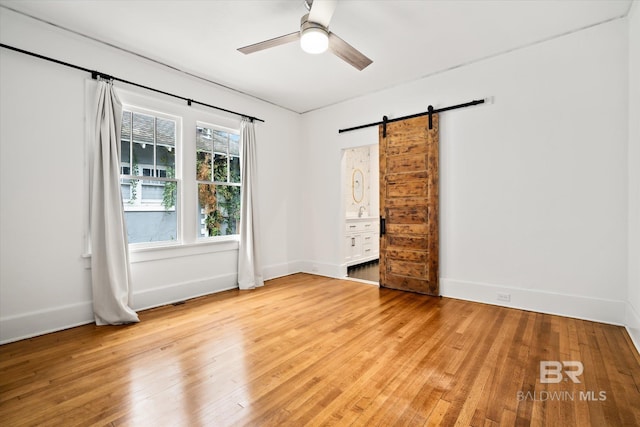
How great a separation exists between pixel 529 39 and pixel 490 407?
381 cm

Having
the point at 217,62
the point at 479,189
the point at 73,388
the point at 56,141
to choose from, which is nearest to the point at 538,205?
the point at 479,189

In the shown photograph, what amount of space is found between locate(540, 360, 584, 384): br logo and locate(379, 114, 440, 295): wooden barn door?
74.0 inches

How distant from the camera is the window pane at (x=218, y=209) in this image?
4480 millimetres

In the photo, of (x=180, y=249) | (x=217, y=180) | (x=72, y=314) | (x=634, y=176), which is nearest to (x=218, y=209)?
(x=217, y=180)

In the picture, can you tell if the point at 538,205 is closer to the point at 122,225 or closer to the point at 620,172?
the point at 620,172

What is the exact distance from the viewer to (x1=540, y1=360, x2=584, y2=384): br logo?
7.02 feet

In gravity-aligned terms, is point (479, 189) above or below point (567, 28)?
below

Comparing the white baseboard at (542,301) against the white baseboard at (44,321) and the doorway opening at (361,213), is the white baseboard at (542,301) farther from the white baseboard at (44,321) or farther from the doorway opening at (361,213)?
the white baseboard at (44,321)

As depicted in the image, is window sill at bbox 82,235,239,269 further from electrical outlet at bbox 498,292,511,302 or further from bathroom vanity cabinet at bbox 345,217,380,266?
electrical outlet at bbox 498,292,511,302

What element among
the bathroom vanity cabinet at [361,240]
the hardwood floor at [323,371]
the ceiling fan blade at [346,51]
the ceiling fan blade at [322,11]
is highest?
the ceiling fan blade at [322,11]

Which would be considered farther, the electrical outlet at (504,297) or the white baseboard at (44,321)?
the electrical outlet at (504,297)

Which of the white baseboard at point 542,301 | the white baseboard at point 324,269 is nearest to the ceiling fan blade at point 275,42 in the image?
the white baseboard at point 542,301

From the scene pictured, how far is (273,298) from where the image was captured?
4.17 m

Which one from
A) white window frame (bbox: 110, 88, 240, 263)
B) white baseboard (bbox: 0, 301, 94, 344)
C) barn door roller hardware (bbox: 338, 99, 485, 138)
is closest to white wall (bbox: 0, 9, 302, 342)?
white baseboard (bbox: 0, 301, 94, 344)
